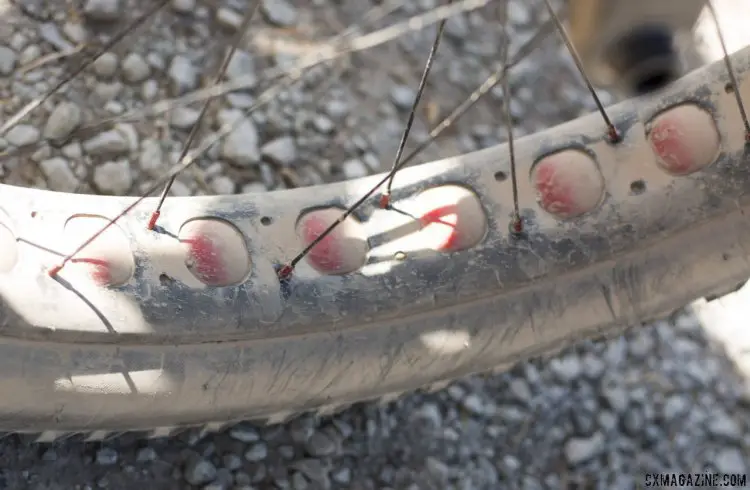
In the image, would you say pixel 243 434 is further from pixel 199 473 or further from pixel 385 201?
pixel 385 201

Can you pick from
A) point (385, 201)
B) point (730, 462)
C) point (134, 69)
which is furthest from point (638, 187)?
point (134, 69)

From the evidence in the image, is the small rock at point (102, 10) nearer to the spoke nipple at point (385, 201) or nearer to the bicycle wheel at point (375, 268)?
the bicycle wheel at point (375, 268)

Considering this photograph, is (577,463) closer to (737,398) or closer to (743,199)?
(737,398)

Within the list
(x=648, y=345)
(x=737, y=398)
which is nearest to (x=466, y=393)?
(x=648, y=345)

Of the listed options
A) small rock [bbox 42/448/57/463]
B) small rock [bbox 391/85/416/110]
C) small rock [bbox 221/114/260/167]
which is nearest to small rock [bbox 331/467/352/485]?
small rock [bbox 42/448/57/463]

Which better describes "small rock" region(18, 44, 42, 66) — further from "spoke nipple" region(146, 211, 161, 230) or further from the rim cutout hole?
the rim cutout hole
